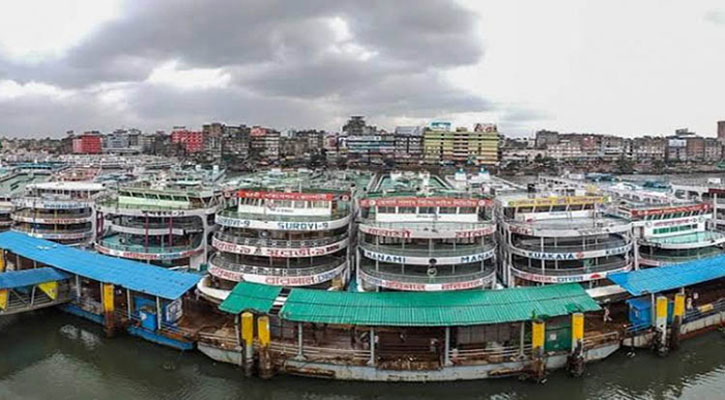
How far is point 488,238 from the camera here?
1148 inches

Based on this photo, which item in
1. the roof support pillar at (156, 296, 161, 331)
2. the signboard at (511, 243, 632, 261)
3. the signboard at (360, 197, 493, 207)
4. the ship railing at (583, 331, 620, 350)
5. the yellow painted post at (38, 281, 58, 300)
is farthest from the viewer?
A: the yellow painted post at (38, 281, 58, 300)

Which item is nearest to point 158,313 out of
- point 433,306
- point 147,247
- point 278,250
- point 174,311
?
point 174,311

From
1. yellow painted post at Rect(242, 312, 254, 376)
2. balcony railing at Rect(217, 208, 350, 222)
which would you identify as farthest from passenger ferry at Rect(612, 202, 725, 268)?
yellow painted post at Rect(242, 312, 254, 376)

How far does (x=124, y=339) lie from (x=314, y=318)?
38.2 feet

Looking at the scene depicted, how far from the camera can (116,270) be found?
29.6 meters

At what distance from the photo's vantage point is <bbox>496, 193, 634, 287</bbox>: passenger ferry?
28531 millimetres

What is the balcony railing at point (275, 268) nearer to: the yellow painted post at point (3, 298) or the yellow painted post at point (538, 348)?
the yellow painted post at point (3, 298)

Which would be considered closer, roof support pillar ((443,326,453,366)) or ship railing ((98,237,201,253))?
roof support pillar ((443,326,453,366))

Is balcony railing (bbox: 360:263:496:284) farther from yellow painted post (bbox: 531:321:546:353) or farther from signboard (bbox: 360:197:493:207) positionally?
yellow painted post (bbox: 531:321:546:353)

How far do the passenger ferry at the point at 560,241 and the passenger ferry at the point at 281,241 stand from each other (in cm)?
978

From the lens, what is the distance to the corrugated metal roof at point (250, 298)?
24.0m

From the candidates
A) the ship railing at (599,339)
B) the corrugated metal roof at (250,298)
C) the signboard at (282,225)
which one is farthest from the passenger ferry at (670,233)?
the corrugated metal roof at (250,298)

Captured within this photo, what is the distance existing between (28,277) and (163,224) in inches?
346

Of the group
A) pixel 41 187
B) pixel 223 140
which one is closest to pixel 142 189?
pixel 41 187
